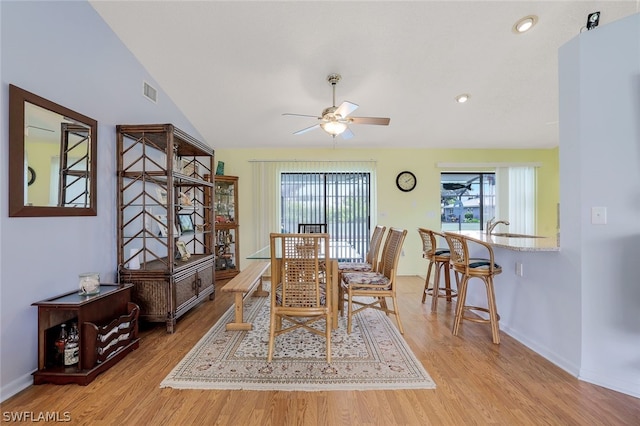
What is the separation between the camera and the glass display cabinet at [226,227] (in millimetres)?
4660

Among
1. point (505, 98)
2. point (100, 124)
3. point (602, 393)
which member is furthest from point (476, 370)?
point (100, 124)

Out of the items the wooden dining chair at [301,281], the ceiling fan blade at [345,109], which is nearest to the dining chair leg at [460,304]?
the wooden dining chair at [301,281]

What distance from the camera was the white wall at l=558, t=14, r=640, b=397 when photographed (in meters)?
1.79

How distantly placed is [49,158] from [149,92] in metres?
1.45

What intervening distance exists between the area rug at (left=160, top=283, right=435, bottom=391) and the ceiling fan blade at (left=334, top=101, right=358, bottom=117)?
2133mm

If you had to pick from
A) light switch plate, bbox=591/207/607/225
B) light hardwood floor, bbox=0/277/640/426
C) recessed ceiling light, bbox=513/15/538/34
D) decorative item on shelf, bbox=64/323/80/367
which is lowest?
light hardwood floor, bbox=0/277/640/426

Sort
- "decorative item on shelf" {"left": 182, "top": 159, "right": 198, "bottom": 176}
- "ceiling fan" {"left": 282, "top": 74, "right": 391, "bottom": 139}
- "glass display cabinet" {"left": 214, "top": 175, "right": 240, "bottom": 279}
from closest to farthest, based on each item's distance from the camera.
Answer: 1. "ceiling fan" {"left": 282, "top": 74, "right": 391, "bottom": 139}
2. "decorative item on shelf" {"left": 182, "top": 159, "right": 198, "bottom": 176}
3. "glass display cabinet" {"left": 214, "top": 175, "right": 240, "bottom": 279}

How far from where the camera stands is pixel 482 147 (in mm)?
4980

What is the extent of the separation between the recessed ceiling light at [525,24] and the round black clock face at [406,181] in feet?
8.82

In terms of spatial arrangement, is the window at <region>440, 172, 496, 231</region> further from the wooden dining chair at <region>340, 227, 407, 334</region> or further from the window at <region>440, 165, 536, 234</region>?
the wooden dining chair at <region>340, 227, 407, 334</region>

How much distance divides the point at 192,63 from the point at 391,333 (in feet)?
11.3

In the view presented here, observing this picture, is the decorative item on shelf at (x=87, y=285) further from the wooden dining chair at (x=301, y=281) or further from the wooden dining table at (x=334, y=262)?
the wooden dining chair at (x=301, y=281)

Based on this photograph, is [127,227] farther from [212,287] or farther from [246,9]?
[246,9]

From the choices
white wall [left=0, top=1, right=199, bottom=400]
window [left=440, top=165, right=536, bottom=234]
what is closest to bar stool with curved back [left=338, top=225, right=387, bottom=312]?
white wall [left=0, top=1, right=199, bottom=400]
